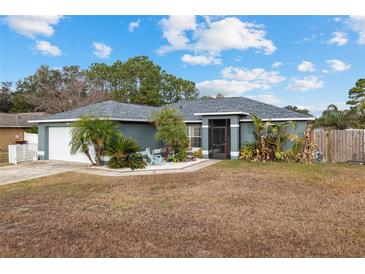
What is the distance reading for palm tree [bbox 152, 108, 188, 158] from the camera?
576 inches

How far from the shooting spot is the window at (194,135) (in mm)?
17500

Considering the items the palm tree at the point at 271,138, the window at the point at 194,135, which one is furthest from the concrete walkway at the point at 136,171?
the palm tree at the point at 271,138

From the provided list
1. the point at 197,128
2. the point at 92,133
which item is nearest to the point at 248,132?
the point at 197,128

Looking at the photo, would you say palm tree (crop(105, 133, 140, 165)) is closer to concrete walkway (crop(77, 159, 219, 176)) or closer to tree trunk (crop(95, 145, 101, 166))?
tree trunk (crop(95, 145, 101, 166))

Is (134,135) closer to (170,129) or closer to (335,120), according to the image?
(170,129)

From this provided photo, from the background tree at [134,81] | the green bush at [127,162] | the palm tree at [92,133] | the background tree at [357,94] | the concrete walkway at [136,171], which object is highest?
the background tree at [134,81]

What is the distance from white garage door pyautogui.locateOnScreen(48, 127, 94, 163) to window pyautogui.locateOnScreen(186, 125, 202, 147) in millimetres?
7361

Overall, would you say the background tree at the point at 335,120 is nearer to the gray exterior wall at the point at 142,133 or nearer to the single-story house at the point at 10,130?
the gray exterior wall at the point at 142,133

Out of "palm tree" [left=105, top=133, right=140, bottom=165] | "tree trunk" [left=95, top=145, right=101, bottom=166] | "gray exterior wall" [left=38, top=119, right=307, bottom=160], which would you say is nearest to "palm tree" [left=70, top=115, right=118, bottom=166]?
"tree trunk" [left=95, top=145, right=101, bottom=166]

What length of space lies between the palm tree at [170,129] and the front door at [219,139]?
2.30 metres

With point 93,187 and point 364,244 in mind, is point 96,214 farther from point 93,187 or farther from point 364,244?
point 364,244
